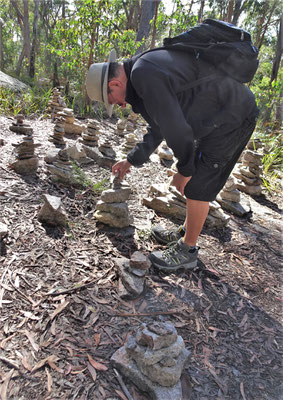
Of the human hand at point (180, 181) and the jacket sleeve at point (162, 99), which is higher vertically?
the jacket sleeve at point (162, 99)

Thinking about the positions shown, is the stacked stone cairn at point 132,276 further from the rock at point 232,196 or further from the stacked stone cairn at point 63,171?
the rock at point 232,196

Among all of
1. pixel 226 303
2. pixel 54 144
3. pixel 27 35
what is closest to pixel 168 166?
pixel 54 144

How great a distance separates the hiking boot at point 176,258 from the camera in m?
2.37

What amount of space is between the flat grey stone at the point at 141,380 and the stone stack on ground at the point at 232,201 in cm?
266

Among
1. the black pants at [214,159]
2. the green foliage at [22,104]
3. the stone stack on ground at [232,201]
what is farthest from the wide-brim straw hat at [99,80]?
the green foliage at [22,104]

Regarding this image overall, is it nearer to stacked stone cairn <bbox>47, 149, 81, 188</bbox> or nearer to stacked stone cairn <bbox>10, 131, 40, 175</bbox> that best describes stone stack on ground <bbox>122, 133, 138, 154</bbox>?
stacked stone cairn <bbox>47, 149, 81, 188</bbox>

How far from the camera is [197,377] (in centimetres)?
158

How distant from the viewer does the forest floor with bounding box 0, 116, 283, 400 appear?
149cm

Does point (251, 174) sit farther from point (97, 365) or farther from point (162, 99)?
point (97, 365)

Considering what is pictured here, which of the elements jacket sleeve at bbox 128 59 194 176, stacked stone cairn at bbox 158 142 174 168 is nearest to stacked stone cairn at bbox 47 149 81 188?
jacket sleeve at bbox 128 59 194 176

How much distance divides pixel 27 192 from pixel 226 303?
2.21 metres

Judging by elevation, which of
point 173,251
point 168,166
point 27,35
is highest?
point 27,35

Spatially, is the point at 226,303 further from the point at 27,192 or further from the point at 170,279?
the point at 27,192

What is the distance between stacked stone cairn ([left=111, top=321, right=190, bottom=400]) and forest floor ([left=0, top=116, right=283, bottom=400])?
7cm
